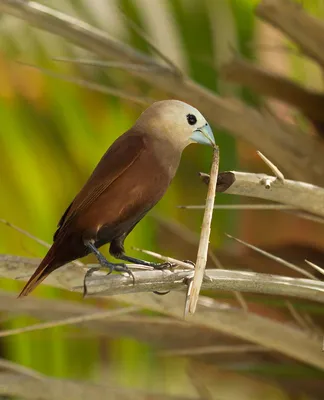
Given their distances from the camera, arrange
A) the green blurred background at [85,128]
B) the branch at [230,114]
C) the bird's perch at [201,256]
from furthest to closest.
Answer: the green blurred background at [85,128] < the branch at [230,114] < the bird's perch at [201,256]

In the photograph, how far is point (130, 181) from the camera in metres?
0.37

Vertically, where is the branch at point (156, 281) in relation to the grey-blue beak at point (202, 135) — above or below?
below

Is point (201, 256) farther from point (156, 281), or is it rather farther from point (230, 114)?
point (230, 114)

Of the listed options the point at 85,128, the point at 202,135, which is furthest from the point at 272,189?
the point at 85,128

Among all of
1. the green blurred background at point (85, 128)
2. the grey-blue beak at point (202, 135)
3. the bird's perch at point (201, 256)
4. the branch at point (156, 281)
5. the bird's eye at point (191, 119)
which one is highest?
the bird's eye at point (191, 119)

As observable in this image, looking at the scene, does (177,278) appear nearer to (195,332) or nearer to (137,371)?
(195,332)

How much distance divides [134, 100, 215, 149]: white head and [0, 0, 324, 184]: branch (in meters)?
0.20

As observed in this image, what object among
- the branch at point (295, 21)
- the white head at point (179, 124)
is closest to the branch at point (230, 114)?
the branch at point (295, 21)

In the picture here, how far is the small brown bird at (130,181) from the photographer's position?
→ 0.37 m

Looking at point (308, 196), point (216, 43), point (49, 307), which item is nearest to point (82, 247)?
point (308, 196)

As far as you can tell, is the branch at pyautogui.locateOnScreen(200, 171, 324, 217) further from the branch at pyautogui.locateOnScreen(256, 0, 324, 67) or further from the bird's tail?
the branch at pyautogui.locateOnScreen(256, 0, 324, 67)

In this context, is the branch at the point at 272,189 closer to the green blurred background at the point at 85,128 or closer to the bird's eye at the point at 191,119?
the bird's eye at the point at 191,119

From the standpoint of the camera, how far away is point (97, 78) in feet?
2.79

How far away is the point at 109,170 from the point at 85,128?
1.55 feet
